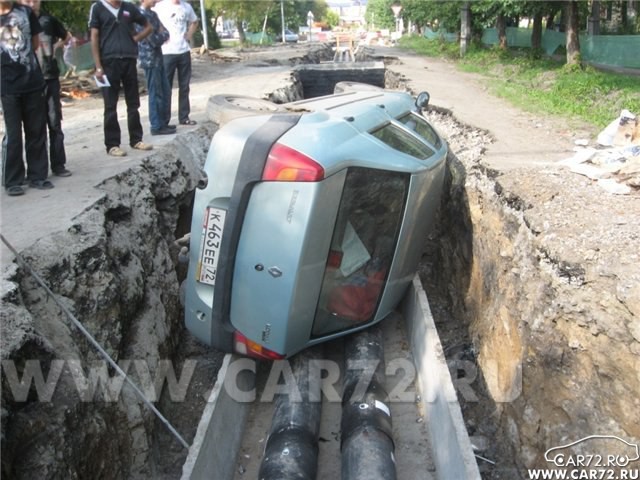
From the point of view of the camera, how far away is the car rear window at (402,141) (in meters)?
4.86

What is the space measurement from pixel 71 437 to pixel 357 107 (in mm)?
3341

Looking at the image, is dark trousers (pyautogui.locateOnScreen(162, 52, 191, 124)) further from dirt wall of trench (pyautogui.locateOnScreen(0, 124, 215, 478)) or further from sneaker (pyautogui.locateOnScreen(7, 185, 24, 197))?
sneaker (pyautogui.locateOnScreen(7, 185, 24, 197))

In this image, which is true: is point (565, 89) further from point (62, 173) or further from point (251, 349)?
point (251, 349)

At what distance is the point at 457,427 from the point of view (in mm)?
3715

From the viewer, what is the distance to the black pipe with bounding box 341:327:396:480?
366 centimetres

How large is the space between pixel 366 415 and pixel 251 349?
92 centimetres

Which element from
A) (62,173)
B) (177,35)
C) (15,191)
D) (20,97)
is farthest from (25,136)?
(177,35)

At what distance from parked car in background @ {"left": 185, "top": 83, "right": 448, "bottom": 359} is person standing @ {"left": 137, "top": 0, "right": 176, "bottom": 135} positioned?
309cm

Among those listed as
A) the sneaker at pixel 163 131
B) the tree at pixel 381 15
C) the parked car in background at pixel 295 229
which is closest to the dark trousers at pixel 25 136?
the parked car in background at pixel 295 229

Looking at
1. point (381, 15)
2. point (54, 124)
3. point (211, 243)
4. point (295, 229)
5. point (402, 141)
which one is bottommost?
point (211, 243)

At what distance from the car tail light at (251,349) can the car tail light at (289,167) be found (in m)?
1.15

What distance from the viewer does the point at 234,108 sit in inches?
201

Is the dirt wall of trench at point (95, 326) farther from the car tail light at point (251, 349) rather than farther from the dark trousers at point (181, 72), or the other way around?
the dark trousers at point (181, 72)

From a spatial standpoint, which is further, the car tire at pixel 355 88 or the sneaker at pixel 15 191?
the car tire at pixel 355 88
